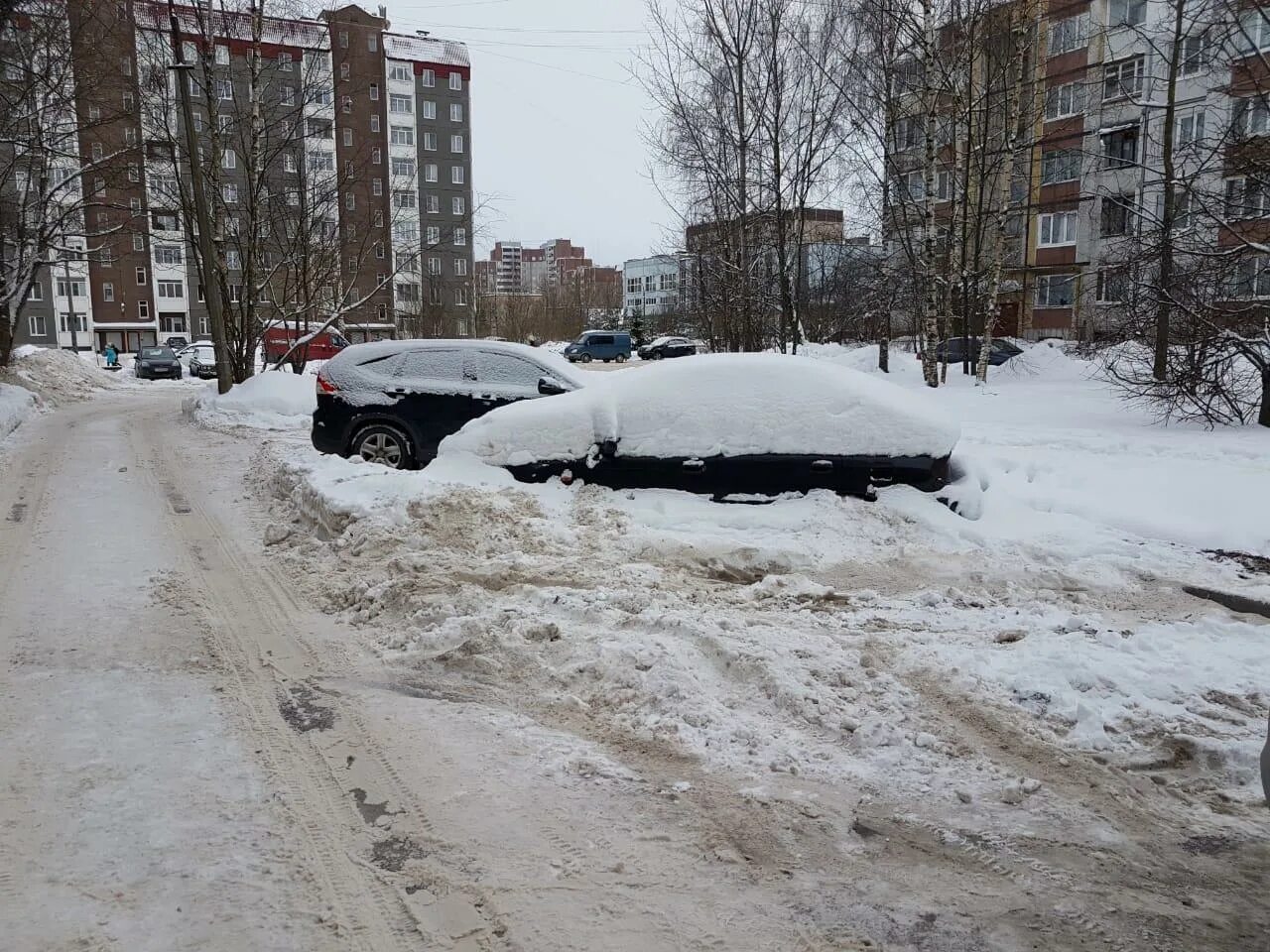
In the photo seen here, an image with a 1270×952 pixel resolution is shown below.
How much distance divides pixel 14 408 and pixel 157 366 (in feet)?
69.5

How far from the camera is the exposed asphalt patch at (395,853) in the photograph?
2.94 m

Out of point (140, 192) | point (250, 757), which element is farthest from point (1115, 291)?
point (140, 192)

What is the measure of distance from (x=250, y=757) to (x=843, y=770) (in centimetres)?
244

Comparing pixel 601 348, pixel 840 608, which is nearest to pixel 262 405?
pixel 840 608

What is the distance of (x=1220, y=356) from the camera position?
1345cm

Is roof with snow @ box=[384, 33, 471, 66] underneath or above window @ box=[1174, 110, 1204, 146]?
above

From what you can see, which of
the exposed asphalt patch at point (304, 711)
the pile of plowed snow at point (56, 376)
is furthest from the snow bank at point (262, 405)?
the exposed asphalt patch at point (304, 711)

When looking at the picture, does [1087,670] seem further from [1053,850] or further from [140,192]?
[140,192]

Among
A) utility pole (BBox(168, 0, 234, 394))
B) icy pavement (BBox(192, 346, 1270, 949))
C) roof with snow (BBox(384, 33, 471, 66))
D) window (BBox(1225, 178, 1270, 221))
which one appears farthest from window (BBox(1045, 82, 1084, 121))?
roof with snow (BBox(384, 33, 471, 66))

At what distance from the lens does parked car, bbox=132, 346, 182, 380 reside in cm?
3672

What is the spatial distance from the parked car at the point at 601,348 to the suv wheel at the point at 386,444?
46.3m

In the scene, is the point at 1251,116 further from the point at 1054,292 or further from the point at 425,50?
the point at 425,50

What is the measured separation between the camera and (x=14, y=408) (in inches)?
679

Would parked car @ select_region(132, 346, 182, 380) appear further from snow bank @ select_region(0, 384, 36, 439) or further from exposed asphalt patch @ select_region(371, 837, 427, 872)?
exposed asphalt patch @ select_region(371, 837, 427, 872)
